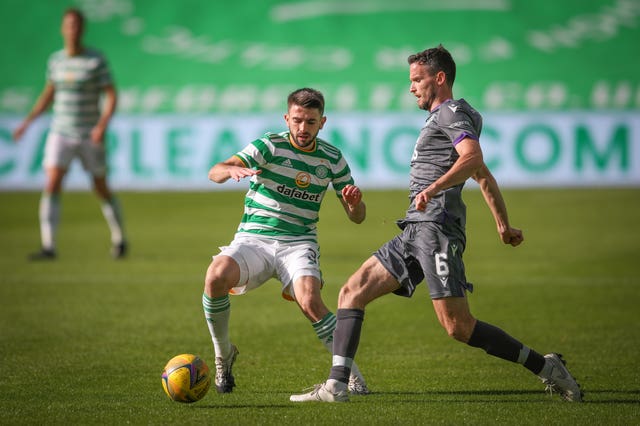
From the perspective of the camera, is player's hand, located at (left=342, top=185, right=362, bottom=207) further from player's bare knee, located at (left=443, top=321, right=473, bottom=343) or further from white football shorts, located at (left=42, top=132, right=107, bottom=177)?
white football shorts, located at (left=42, top=132, right=107, bottom=177)

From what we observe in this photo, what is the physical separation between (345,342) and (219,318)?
0.87 m

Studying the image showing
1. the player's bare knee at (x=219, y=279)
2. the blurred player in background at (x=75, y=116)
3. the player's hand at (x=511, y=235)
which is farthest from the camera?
the blurred player in background at (x=75, y=116)

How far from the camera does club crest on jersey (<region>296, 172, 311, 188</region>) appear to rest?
22.2 feet

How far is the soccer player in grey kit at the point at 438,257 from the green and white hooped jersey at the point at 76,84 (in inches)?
312

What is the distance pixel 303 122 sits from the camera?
21.7 feet

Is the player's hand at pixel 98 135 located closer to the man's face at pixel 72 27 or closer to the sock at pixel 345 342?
the man's face at pixel 72 27

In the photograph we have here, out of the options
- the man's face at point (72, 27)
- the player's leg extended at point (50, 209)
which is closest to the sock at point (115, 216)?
the player's leg extended at point (50, 209)

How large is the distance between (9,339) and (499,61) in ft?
59.9

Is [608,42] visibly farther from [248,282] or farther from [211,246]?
[248,282]

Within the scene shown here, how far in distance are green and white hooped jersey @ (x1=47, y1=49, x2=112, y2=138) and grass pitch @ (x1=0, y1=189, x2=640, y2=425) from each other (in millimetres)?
1747

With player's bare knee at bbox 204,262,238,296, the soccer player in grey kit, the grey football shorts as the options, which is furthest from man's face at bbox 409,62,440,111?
player's bare knee at bbox 204,262,238,296

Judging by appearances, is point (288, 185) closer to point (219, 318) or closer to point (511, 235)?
point (219, 318)

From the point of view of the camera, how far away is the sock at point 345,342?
604cm

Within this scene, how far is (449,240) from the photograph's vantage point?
6.04 meters
